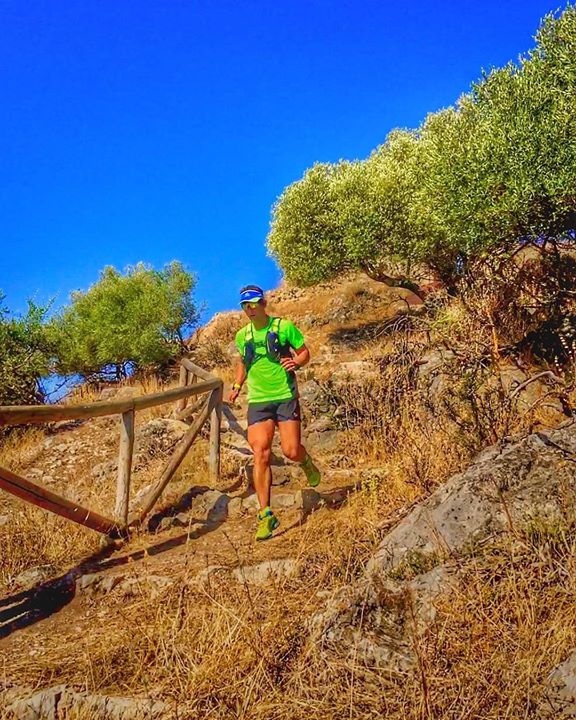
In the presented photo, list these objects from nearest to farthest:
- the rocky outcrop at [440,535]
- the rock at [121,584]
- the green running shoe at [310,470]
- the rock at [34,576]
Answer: the rocky outcrop at [440,535], the rock at [121,584], the rock at [34,576], the green running shoe at [310,470]

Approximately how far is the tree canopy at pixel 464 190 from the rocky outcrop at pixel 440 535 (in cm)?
937

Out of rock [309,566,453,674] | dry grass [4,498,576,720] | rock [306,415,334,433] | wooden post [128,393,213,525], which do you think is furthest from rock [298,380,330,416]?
rock [309,566,453,674]

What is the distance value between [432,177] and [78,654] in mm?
14740

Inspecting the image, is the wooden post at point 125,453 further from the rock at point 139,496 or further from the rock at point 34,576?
the rock at point 139,496

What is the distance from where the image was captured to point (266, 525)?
20.0 feet

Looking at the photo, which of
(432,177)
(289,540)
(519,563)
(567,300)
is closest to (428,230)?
(432,177)

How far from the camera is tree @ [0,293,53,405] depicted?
14.5 meters

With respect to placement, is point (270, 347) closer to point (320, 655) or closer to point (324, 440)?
point (320, 655)

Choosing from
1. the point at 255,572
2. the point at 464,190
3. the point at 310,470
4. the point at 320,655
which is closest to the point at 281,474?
the point at 310,470

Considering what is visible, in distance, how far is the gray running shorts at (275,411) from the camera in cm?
655

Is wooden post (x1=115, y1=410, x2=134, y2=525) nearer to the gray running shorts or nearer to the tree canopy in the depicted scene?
the gray running shorts

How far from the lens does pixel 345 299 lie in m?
26.0

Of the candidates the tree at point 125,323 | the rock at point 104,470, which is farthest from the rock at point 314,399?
the tree at point 125,323

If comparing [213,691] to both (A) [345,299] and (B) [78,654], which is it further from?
(A) [345,299]
